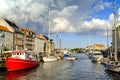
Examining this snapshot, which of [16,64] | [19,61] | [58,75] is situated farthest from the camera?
[19,61]

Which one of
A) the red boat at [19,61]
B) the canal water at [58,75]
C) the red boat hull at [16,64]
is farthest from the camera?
the red boat at [19,61]

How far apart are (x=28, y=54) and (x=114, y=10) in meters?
25.7

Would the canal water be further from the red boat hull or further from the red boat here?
the red boat

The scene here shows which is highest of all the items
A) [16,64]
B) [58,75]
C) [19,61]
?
[19,61]

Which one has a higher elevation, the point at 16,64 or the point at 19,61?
the point at 19,61

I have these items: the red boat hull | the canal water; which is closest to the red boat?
the red boat hull

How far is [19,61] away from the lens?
2486 inches

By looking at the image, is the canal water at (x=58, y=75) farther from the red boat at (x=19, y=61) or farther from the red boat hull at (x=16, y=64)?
the red boat at (x=19, y=61)

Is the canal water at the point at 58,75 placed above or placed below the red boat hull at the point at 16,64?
below

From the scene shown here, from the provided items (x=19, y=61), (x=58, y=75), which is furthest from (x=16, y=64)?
(x=58, y=75)

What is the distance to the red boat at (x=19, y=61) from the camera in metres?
60.1

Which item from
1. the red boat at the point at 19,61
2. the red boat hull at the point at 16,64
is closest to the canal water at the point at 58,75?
the red boat hull at the point at 16,64

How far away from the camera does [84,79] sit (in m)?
48.2

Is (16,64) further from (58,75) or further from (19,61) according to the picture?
(58,75)
